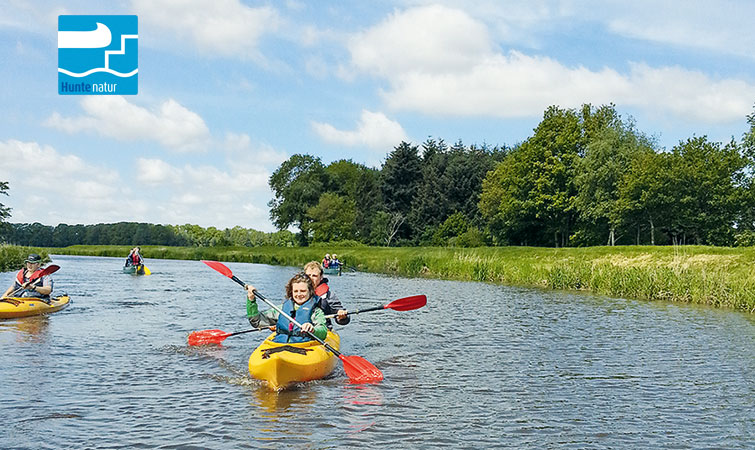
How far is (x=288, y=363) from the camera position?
851 cm

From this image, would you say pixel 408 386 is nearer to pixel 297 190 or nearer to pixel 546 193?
pixel 546 193

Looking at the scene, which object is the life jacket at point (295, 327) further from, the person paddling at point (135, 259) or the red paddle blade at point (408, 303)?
the person paddling at point (135, 259)

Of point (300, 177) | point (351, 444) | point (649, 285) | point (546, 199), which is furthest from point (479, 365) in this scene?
point (300, 177)

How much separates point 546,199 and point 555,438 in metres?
41.8

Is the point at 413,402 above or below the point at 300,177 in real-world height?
below

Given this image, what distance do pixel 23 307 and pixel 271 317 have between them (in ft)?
23.6

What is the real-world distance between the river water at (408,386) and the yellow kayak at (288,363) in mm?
167

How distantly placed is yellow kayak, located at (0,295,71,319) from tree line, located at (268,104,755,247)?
3307 centimetres

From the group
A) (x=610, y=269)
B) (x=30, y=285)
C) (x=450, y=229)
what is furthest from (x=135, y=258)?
(x=450, y=229)

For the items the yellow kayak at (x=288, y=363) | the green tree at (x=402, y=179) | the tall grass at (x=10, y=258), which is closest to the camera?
the yellow kayak at (x=288, y=363)

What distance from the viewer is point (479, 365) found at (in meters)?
10.6

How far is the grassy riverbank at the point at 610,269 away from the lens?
768 inches

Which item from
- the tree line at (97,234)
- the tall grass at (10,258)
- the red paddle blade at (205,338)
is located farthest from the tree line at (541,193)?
the red paddle blade at (205,338)

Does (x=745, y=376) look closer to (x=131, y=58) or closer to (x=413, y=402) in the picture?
(x=413, y=402)
